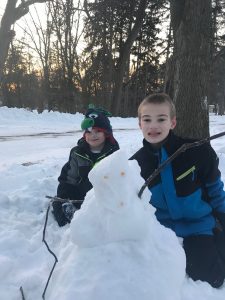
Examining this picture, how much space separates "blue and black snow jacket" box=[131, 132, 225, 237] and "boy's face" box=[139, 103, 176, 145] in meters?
0.08

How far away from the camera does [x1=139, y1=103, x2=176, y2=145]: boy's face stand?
122 inches

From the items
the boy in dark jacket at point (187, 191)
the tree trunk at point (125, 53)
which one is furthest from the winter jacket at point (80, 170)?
the tree trunk at point (125, 53)

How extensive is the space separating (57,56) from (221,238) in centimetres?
2976

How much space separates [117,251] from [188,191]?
1.24 metres

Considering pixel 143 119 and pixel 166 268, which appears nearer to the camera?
pixel 166 268

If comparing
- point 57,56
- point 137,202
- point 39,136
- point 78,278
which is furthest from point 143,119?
point 57,56

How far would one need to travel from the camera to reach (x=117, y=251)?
74.9 inches

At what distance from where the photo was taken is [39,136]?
1253cm

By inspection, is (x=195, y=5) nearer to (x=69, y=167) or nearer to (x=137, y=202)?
(x=69, y=167)

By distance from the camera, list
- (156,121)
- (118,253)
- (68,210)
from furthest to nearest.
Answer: (68,210), (156,121), (118,253)

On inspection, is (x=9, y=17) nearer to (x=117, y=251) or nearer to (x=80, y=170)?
(x=80, y=170)

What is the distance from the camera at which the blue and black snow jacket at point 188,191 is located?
3008 millimetres

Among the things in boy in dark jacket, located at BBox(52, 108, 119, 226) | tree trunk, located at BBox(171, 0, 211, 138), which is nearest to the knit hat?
boy in dark jacket, located at BBox(52, 108, 119, 226)

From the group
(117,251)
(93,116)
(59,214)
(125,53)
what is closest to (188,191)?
(117,251)
